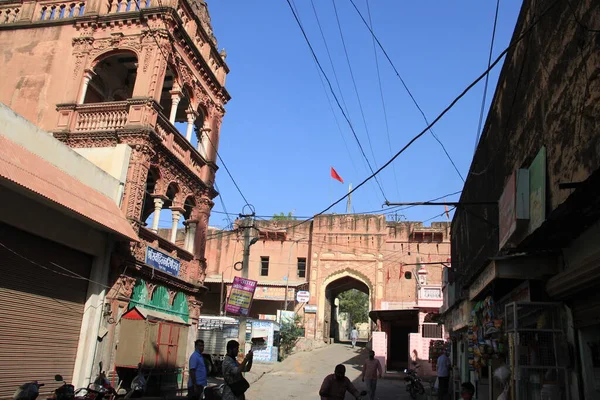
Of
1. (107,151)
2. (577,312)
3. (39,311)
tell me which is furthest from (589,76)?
(107,151)

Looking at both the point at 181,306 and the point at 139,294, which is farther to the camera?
the point at 181,306

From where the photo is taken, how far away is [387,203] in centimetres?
1035

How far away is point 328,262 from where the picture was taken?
35.7m

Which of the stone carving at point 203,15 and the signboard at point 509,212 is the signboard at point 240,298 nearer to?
the stone carving at point 203,15

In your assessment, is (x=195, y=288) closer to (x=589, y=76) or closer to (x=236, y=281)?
(x=236, y=281)

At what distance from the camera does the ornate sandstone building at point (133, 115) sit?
12883mm

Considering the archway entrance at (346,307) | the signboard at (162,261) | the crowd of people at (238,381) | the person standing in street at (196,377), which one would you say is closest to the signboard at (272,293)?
the archway entrance at (346,307)

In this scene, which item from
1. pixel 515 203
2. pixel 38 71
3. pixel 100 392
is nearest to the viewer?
pixel 515 203

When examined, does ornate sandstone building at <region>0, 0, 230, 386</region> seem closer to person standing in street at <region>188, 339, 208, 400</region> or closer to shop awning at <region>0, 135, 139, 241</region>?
shop awning at <region>0, 135, 139, 241</region>

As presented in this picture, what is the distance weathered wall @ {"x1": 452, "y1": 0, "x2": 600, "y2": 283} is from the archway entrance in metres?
26.0

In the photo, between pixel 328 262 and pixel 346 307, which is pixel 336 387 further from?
pixel 346 307

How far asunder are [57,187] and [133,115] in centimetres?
445

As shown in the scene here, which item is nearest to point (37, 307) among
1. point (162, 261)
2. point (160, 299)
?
point (162, 261)

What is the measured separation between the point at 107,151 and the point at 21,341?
18.8 feet
